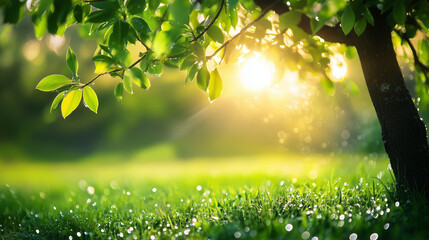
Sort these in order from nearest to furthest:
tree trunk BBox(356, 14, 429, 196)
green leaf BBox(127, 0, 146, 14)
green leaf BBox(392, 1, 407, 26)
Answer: green leaf BBox(392, 1, 407, 26) → green leaf BBox(127, 0, 146, 14) → tree trunk BBox(356, 14, 429, 196)

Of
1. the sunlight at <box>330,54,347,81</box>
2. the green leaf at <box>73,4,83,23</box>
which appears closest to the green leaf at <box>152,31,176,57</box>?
the green leaf at <box>73,4,83,23</box>

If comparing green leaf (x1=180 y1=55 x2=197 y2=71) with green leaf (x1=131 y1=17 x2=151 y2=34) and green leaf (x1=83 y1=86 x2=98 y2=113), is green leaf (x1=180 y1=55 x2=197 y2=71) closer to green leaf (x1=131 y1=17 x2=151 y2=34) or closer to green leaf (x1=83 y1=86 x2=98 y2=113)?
green leaf (x1=131 y1=17 x2=151 y2=34)

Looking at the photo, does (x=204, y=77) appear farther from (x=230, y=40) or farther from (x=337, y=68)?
(x=337, y=68)

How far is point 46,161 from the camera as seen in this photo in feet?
45.6

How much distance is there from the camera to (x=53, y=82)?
2037mm

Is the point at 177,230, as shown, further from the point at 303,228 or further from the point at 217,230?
the point at 303,228

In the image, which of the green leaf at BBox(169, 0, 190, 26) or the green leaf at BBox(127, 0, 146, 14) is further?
the green leaf at BBox(127, 0, 146, 14)

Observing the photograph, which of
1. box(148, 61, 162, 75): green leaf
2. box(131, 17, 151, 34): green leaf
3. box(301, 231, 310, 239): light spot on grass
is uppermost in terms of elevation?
box(131, 17, 151, 34): green leaf

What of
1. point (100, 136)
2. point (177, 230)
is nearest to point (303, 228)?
point (177, 230)

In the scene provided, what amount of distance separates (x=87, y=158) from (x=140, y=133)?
2376 millimetres

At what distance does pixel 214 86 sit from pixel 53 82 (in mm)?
877

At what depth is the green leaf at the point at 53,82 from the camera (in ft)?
6.63

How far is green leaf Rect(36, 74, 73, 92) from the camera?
202 centimetres

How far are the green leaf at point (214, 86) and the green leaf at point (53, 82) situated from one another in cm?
79
